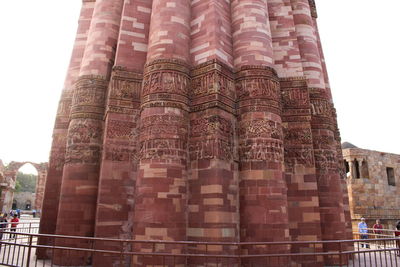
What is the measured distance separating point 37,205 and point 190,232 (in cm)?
3095

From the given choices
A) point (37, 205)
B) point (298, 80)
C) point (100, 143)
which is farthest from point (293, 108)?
point (37, 205)

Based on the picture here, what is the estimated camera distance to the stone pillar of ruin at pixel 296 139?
7984 millimetres

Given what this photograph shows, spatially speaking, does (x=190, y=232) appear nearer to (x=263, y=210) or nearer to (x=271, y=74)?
(x=263, y=210)

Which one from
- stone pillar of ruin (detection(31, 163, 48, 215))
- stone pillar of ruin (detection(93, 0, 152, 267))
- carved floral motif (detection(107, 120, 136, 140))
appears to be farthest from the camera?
stone pillar of ruin (detection(31, 163, 48, 215))

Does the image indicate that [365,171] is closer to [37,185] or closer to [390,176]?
[390,176]

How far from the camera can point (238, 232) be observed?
6914 millimetres

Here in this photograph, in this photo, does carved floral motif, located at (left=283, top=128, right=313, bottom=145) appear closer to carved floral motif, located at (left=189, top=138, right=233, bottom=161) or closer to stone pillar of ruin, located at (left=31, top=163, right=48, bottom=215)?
carved floral motif, located at (left=189, top=138, right=233, bottom=161)

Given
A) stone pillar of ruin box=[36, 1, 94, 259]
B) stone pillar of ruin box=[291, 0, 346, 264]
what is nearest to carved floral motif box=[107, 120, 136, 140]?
stone pillar of ruin box=[36, 1, 94, 259]

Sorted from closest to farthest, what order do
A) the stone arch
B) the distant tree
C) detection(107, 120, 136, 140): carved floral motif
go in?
detection(107, 120, 136, 140): carved floral motif → the stone arch → the distant tree

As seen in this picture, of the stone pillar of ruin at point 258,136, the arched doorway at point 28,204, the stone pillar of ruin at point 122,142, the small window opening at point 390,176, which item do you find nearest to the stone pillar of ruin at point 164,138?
the stone pillar of ruin at point 122,142

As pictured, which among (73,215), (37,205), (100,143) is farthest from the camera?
(37,205)

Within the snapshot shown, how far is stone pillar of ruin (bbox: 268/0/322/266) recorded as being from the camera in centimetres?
798

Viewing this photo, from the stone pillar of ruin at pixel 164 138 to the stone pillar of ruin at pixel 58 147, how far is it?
11.8ft

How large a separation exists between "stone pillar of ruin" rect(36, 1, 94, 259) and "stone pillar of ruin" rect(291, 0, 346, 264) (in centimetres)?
802
